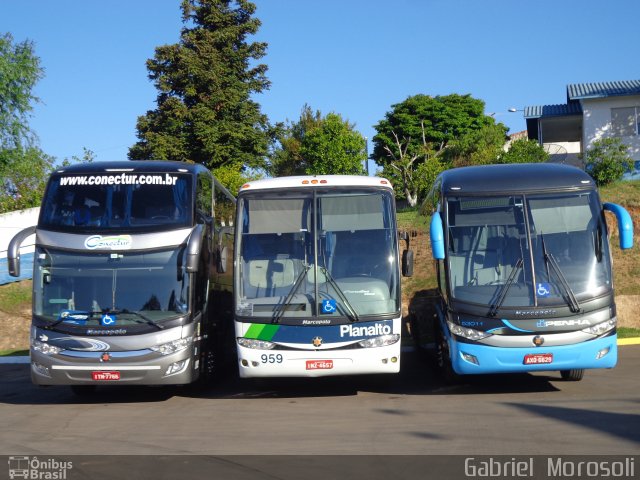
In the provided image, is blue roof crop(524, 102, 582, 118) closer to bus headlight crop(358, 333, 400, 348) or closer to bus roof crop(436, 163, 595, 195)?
bus roof crop(436, 163, 595, 195)

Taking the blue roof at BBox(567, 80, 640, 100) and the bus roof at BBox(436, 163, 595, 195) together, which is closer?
the bus roof at BBox(436, 163, 595, 195)

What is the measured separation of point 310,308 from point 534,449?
483 centimetres

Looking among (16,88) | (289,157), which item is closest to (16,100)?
(16,88)

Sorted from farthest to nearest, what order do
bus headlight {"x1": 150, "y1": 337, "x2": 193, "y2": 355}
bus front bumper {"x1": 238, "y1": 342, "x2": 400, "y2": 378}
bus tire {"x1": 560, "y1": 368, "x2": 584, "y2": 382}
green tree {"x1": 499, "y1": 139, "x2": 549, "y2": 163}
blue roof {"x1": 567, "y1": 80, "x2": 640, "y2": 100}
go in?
blue roof {"x1": 567, "y1": 80, "x2": 640, "y2": 100} → green tree {"x1": 499, "y1": 139, "x2": 549, "y2": 163} → bus tire {"x1": 560, "y1": 368, "x2": 584, "y2": 382} → bus headlight {"x1": 150, "y1": 337, "x2": 193, "y2": 355} → bus front bumper {"x1": 238, "y1": 342, "x2": 400, "y2": 378}

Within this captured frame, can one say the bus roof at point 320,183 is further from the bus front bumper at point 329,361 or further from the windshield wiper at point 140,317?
the bus front bumper at point 329,361

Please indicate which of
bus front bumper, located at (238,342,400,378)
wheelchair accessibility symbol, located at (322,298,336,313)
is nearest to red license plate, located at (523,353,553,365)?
bus front bumper, located at (238,342,400,378)

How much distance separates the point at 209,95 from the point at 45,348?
97.5ft

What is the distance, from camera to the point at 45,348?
40.5 feet

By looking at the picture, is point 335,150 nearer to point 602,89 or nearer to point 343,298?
point 602,89

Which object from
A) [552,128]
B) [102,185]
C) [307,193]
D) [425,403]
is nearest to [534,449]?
[425,403]

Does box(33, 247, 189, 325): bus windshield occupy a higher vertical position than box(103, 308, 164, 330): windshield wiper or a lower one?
higher

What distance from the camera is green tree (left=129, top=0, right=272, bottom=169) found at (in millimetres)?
39906

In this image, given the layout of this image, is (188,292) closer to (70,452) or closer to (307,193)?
(307,193)
